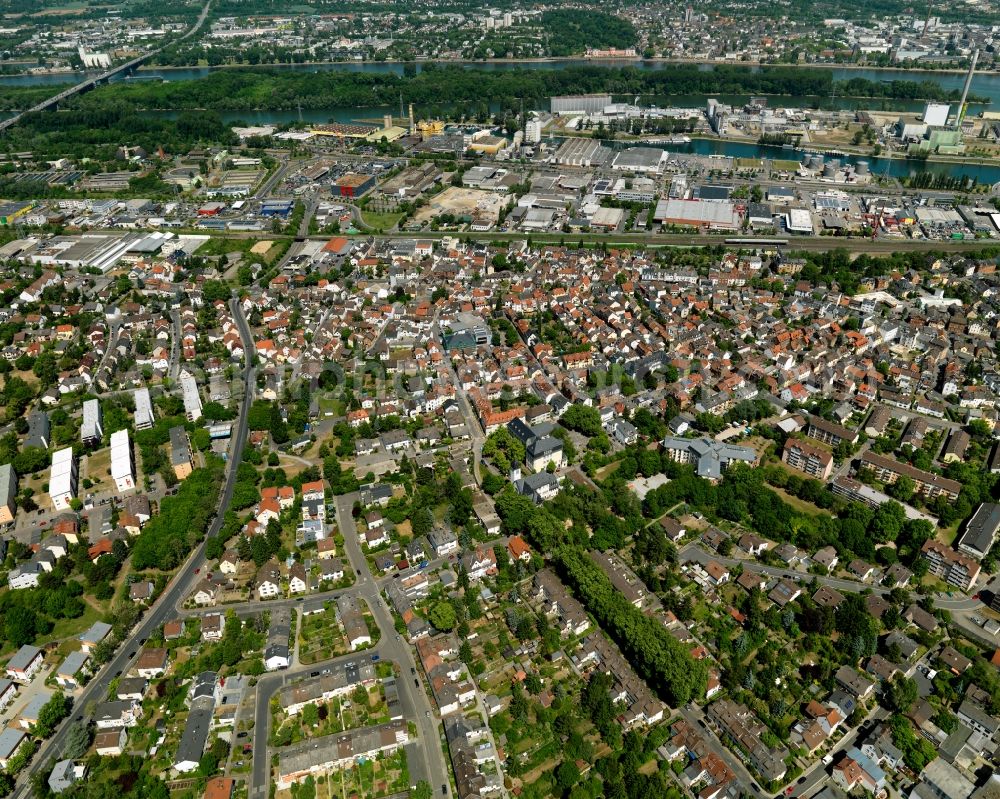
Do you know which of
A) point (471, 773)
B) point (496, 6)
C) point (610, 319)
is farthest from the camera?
point (496, 6)

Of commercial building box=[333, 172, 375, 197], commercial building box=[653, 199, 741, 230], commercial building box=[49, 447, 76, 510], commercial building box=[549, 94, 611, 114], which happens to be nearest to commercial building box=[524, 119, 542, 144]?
commercial building box=[549, 94, 611, 114]

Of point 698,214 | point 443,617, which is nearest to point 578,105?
point 698,214

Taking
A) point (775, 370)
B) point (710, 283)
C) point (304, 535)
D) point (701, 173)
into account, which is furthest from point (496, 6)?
point (304, 535)

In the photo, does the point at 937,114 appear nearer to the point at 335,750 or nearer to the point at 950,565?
the point at 950,565

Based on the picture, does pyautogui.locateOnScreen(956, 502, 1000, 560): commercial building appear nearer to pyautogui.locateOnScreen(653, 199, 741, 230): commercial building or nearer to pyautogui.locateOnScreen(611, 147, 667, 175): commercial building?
pyautogui.locateOnScreen(653, 199, 741, 230): commercial building

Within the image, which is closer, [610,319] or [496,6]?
[610,319]

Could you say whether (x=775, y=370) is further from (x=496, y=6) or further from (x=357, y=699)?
(x=496, y=6)

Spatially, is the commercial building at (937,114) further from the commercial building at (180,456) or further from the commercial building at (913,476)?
the commercial building at (180,456)
